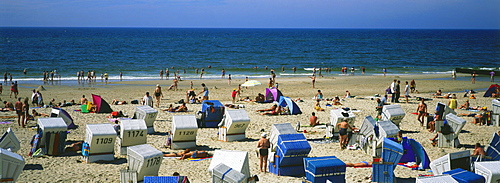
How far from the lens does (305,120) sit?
805 inches

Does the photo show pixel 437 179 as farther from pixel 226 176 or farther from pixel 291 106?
pixel 291 106

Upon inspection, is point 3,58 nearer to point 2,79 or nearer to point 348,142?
point 2,79

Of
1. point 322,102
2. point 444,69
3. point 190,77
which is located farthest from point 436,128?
point 444,69

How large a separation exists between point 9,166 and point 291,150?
6200mm

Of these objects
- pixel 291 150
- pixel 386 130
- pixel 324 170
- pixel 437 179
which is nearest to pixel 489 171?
pixel 437 179

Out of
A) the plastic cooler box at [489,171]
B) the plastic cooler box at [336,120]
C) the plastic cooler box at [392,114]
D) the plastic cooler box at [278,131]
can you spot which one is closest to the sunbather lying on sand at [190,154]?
the plastic cooler box at [278,131]

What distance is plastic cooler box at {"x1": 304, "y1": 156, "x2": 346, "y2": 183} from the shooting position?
1051 cm

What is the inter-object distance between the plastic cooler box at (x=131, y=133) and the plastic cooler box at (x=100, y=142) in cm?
61

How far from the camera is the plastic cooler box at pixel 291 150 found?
39.0 ft

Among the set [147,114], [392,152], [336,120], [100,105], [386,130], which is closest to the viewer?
[392,152]

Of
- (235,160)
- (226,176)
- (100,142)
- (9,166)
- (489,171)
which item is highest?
(489,171)

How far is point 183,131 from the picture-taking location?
1503cm

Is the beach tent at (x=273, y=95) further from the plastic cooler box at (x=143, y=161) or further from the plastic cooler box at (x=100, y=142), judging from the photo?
the plastic cooler box at (x=143, y=161)

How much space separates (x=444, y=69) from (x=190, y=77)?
30.8m
